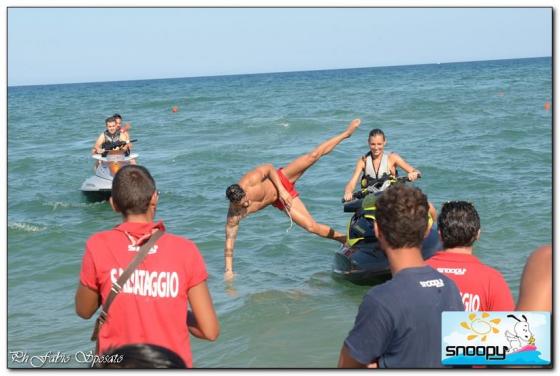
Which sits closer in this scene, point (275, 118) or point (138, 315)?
point (138, 315)

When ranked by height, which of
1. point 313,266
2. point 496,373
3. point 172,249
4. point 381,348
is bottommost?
point 313,266

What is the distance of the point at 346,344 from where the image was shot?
292cm

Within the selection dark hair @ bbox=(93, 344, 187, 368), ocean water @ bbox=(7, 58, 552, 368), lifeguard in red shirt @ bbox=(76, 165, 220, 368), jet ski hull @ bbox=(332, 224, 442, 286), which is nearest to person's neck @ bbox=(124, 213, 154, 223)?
lifeguard in red shirt @ bbox=(76, 165, 220, 368)

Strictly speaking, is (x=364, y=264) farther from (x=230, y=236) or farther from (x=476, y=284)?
(x=476, y=284)

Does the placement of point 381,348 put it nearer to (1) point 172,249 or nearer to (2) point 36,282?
(1) point 172,249

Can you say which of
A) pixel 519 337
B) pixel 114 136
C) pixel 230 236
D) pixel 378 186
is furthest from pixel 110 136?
pixel 519 337

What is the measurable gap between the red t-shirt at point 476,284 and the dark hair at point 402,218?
85 cm

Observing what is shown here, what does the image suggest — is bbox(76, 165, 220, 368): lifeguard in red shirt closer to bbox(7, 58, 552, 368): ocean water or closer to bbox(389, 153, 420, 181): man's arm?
bbox(7, 58, 552, 368): ocean water

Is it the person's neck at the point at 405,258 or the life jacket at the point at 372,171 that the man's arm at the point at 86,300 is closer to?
the person's neck at the point at 405,258

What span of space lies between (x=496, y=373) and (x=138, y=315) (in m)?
1.64

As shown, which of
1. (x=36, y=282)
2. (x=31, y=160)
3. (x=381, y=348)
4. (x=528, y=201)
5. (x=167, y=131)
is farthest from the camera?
(x=167, y=131)

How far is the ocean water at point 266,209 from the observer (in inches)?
269

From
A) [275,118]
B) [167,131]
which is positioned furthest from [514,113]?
[167,131]

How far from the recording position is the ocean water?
269 inches
